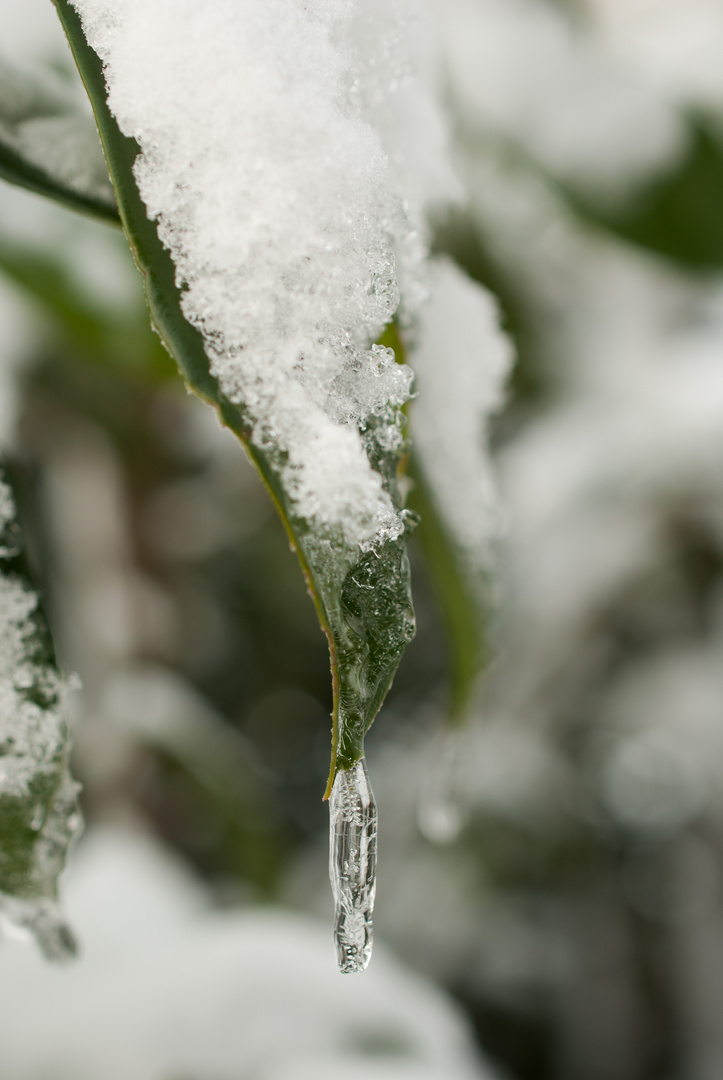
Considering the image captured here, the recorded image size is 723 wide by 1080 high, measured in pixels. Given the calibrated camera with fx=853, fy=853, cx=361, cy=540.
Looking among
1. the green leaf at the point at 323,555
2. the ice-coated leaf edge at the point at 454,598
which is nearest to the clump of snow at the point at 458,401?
the ice-coated leaf edge at the point at 454,598

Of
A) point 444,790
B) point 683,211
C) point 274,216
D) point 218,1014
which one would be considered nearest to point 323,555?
point 274,216

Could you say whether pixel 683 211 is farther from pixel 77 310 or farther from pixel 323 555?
pixel 323 555

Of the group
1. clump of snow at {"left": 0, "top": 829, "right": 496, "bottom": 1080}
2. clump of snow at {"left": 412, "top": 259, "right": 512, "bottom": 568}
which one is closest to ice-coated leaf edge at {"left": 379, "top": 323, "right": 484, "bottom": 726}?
clump of snow at {"left": 412, "top": 259, "right": 512, "bottom": 568}

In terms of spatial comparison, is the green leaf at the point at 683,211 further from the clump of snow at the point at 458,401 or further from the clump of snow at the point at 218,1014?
the clump of snow at the point at 218,1014

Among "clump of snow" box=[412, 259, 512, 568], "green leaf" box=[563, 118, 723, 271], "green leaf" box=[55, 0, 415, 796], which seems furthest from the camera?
"green leaf" box=[563, 118, 723, 271]

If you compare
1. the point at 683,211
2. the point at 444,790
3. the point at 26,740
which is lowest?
the point at 26,740

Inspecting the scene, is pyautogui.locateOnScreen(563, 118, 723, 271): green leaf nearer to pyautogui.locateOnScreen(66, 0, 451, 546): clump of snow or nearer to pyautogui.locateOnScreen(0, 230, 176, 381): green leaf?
pyautogui.locateOnScreen(0, 230, 176, 381): green leaf

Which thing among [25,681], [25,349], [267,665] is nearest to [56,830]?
[25,681]
